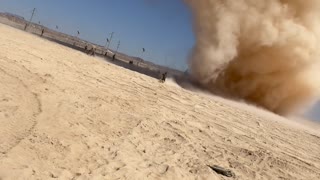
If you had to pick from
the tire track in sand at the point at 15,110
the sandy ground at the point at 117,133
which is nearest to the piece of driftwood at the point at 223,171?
the sandy ground at the point at 117,133

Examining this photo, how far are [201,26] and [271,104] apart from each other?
7232mm

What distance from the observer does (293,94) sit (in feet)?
82.0

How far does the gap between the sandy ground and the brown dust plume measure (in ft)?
31.5

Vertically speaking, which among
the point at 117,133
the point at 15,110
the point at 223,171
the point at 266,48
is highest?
the point at 266,48

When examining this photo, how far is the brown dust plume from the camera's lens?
24.0 meters

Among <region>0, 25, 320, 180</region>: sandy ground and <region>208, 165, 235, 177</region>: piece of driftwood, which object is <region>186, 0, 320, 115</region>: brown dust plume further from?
<region>208, 165, 235, 177</region>: piece of driftwood

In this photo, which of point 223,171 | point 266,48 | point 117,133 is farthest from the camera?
point 266,48

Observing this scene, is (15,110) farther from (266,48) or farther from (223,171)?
(266,48)

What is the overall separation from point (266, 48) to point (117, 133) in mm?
17743

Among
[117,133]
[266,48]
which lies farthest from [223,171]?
[266,48]

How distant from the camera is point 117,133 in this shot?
9344mm

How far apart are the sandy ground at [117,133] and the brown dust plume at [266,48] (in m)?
A: 9.62

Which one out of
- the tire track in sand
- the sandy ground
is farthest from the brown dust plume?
the tire track in sand

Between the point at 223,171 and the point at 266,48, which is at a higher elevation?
the point at 266,48
